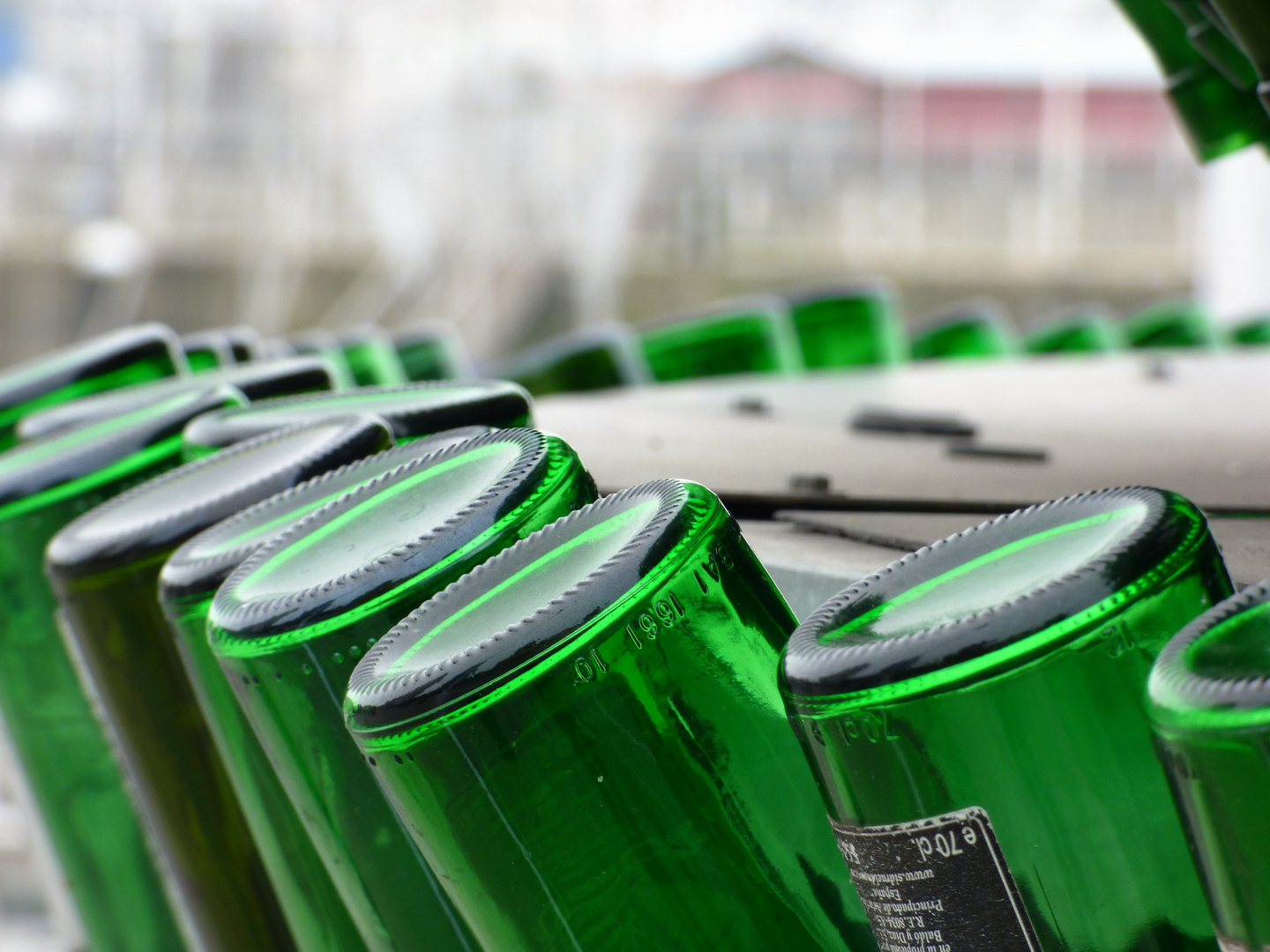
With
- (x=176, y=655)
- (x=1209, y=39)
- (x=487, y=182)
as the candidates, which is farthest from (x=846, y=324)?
(x=487, y=182)

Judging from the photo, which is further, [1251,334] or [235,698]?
[1251,334]

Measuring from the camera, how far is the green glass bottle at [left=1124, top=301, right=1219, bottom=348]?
2.08m

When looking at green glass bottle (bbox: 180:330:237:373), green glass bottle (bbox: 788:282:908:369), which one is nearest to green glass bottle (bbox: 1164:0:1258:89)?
green glass bottle (bbox: 180:330:237:373)

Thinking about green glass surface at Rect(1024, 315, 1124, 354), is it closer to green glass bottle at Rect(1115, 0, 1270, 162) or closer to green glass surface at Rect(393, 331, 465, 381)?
green glass surface at Rect(393, 331, 465, 381)

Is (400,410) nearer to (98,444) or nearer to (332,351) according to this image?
(98,444)

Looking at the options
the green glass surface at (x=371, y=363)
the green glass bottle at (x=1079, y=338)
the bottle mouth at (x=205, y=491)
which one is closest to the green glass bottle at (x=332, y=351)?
the green glass surface at (x=371, y=363)

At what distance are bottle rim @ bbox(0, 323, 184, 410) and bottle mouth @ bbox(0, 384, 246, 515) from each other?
0.50 feet

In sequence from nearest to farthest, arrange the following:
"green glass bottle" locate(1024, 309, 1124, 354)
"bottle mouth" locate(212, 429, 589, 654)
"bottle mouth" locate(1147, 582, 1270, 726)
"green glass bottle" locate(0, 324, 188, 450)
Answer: "bottle mouth" locate(1147, 582, 1270, 726) → "bottle mouth" locate(212, 429, 589, 654) → "green glass bottle" locate(0, 324, 188, 450) → "green glass bottle" locate(1024, 309, 1124, 354)

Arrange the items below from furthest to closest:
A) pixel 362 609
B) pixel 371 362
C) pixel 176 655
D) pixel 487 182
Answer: pixel 487 182, pixel 371 362, pixel 176 655, pixel 362 609

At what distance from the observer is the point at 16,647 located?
22.7 inches

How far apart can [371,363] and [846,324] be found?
699 millimetres

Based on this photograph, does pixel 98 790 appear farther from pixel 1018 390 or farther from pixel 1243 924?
pixel 1018 390

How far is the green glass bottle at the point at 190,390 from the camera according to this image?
2.22 feet

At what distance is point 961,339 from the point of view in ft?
6.48
